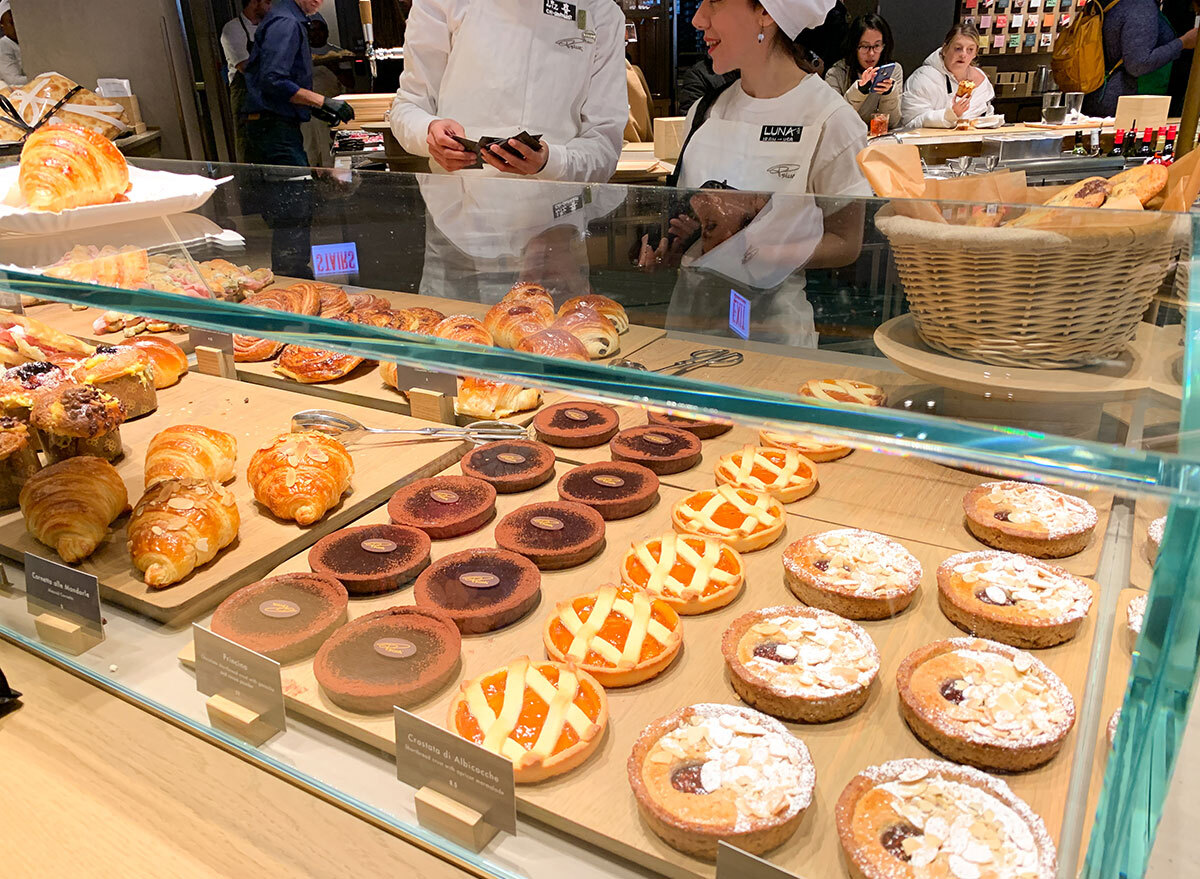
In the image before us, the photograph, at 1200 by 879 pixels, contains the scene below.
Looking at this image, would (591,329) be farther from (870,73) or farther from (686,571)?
(870,73)

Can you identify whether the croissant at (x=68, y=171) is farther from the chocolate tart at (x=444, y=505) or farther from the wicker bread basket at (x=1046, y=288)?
the wicker bread basket at (x=1046, y=288)

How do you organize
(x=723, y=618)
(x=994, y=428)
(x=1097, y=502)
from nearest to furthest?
(x=994, y=428), (x=723, y=618), (x=1097, y=502)

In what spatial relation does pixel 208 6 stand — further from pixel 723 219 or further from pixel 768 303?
pixel 768 303

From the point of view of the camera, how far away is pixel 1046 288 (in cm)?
100

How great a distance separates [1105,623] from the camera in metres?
1.43

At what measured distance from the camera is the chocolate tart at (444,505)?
5.87 ft

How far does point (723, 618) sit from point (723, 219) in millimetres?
818

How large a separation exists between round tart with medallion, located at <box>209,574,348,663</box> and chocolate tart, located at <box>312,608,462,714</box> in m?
0.05

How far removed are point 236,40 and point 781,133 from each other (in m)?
3.33

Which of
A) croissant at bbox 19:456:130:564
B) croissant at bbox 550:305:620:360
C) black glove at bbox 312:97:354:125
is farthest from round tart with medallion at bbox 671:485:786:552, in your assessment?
black glove at bbox 312:97:354:125

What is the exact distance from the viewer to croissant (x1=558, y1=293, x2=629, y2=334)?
126 cm

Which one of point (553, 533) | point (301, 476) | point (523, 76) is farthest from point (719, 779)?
point (523, 76)

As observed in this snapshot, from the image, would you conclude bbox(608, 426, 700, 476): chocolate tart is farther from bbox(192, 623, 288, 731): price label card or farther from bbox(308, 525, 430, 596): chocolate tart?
bbox(192, 623, 288, 731): price label card

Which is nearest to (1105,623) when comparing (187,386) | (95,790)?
(95,790)
